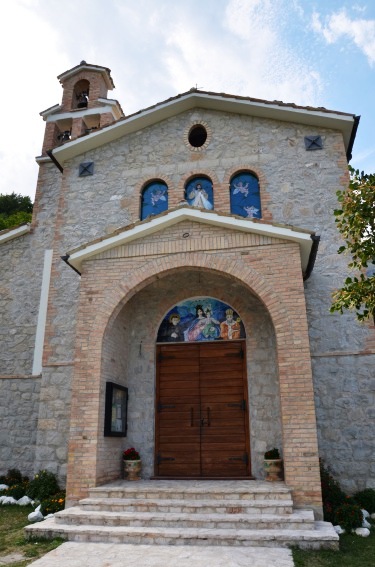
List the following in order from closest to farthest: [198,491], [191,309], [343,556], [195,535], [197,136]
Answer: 1. [343,556]
2. [195,535]
3. [198,491]
4. [191,309]
5. [197,136]

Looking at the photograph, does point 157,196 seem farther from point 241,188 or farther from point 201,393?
point 201,393

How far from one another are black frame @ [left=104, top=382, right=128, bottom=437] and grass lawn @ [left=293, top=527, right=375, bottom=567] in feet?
12.7

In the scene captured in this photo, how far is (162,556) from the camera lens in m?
5.53

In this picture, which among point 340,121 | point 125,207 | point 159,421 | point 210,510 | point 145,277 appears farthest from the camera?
point 125,207

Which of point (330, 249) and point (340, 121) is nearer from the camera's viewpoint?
point (330, 249)

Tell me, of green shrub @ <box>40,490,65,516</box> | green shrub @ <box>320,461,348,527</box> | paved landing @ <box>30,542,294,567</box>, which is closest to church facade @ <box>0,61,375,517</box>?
green shrub @ <box>320,461,348,527</box>

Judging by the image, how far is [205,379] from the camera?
9273 mm

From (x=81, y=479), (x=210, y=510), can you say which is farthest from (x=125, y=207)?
(x=210, y=510)

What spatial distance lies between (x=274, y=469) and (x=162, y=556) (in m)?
3.11

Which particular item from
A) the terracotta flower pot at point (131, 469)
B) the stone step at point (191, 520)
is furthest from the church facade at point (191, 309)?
the stone step at point (191, 520)

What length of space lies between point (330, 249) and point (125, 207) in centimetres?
495

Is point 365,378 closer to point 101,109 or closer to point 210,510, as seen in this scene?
point 210,510

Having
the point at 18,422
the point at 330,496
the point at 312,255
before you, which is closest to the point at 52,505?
the point at 18,422

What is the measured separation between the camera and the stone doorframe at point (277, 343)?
698 cm
